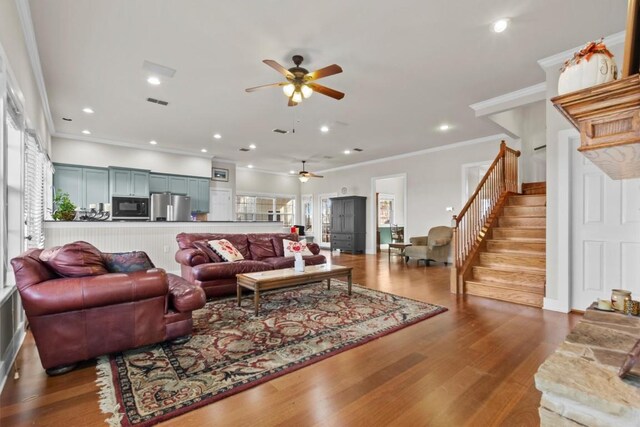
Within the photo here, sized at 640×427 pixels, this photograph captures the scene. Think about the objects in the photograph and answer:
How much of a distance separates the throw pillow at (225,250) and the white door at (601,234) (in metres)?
4.29

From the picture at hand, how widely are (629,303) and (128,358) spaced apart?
3.22 m

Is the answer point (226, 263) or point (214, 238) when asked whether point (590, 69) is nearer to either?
point (226, 263)

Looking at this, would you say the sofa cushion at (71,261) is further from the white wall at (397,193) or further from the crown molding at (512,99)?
the white wall at (397,193)

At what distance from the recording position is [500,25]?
2.85m

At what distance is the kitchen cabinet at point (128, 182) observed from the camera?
22.7 ft

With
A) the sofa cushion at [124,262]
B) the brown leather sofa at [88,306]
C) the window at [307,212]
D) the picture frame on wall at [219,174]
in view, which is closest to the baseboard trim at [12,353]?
the brown leather sofa at [88,306]

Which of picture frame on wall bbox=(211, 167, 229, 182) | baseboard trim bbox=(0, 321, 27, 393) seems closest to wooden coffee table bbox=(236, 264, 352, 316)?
baseboard trim bbox=(0, 321, 27, 393)

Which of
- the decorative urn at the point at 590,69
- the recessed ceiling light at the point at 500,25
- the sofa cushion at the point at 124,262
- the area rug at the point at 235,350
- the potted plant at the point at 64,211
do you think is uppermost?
the recessed ceiling light at the point at 500,25

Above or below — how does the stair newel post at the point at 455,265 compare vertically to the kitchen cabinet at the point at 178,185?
below

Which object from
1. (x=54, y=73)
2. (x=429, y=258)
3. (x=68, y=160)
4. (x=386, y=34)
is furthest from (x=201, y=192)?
(x=386, y=34)

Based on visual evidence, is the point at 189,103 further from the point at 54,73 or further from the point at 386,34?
the point at 386,34

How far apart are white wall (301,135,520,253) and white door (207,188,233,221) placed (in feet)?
13.6

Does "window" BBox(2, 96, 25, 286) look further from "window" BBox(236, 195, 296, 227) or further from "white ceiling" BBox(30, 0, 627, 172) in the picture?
"window" BBox(236, 195, 296, 227)

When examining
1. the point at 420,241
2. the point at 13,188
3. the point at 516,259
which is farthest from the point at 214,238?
the point at 420,241
